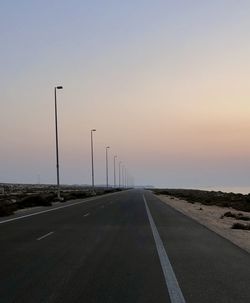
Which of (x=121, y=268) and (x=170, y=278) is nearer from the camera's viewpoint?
(x=170, y=278)

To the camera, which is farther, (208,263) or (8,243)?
(8,243)

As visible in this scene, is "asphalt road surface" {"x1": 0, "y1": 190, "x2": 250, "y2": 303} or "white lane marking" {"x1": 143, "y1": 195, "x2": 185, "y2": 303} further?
"asphalt road surface" {"x1": 0, "y1": 190, "x2": 250, "y2": 303}

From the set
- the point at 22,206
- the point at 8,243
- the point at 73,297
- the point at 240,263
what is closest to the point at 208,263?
the point at 240,263

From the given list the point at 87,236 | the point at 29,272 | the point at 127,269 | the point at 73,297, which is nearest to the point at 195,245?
the point at 87,236

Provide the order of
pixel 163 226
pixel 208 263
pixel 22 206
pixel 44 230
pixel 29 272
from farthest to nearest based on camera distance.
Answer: pixel 22 206
pixel 163 226
pixel 44 230
pixel 208 263
pixel 29 272

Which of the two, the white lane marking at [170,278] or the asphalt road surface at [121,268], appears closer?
the white lane marking at [170,278]

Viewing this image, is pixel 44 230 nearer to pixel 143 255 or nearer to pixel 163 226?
pixel 163 226

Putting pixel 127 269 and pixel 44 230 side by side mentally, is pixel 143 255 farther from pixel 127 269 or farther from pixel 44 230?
pixel 44 230

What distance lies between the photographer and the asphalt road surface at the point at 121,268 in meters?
8.48

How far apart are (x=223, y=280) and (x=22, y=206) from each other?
1338 inches

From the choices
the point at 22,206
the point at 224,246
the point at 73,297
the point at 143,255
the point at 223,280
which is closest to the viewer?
the point at 73,297

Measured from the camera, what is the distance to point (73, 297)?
8.26 m

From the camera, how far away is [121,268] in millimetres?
11273

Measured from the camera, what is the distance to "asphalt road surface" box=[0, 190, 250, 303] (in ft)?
27.8
